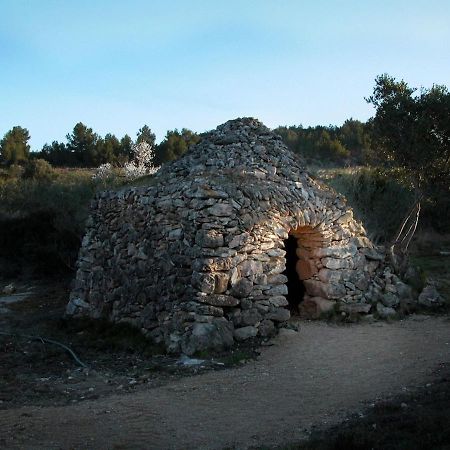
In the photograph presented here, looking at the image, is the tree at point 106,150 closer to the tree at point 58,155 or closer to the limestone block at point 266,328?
the tree at point 58,155

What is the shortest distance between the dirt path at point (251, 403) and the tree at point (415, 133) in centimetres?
422

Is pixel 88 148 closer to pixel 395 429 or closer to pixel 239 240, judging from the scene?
pixel 239 240

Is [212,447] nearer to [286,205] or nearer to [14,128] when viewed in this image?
[286,205]

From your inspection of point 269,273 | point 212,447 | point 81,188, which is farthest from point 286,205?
point 81,188

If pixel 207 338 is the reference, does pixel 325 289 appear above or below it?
above

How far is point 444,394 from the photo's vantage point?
5.36 metres

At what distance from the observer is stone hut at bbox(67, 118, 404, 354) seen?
8.94m

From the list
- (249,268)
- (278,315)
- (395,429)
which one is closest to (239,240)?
(249,268)

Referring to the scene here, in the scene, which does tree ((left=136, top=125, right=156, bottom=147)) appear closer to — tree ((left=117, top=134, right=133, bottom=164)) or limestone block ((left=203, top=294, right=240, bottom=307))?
tree ((left=117, top=134, right=133, bottom=164))

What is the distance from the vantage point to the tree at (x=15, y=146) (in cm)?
3678

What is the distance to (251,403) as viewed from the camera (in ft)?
20.3

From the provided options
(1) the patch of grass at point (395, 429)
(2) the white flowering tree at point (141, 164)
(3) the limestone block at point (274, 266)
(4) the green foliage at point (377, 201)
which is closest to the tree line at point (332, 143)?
(2) the white flowering tree at point (141, 164)

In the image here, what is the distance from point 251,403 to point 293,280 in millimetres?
5408

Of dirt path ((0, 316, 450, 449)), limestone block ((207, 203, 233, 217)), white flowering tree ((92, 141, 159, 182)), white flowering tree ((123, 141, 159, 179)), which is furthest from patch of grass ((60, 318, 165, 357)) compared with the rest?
white flowering tree ((123, 141, 159, 179))
